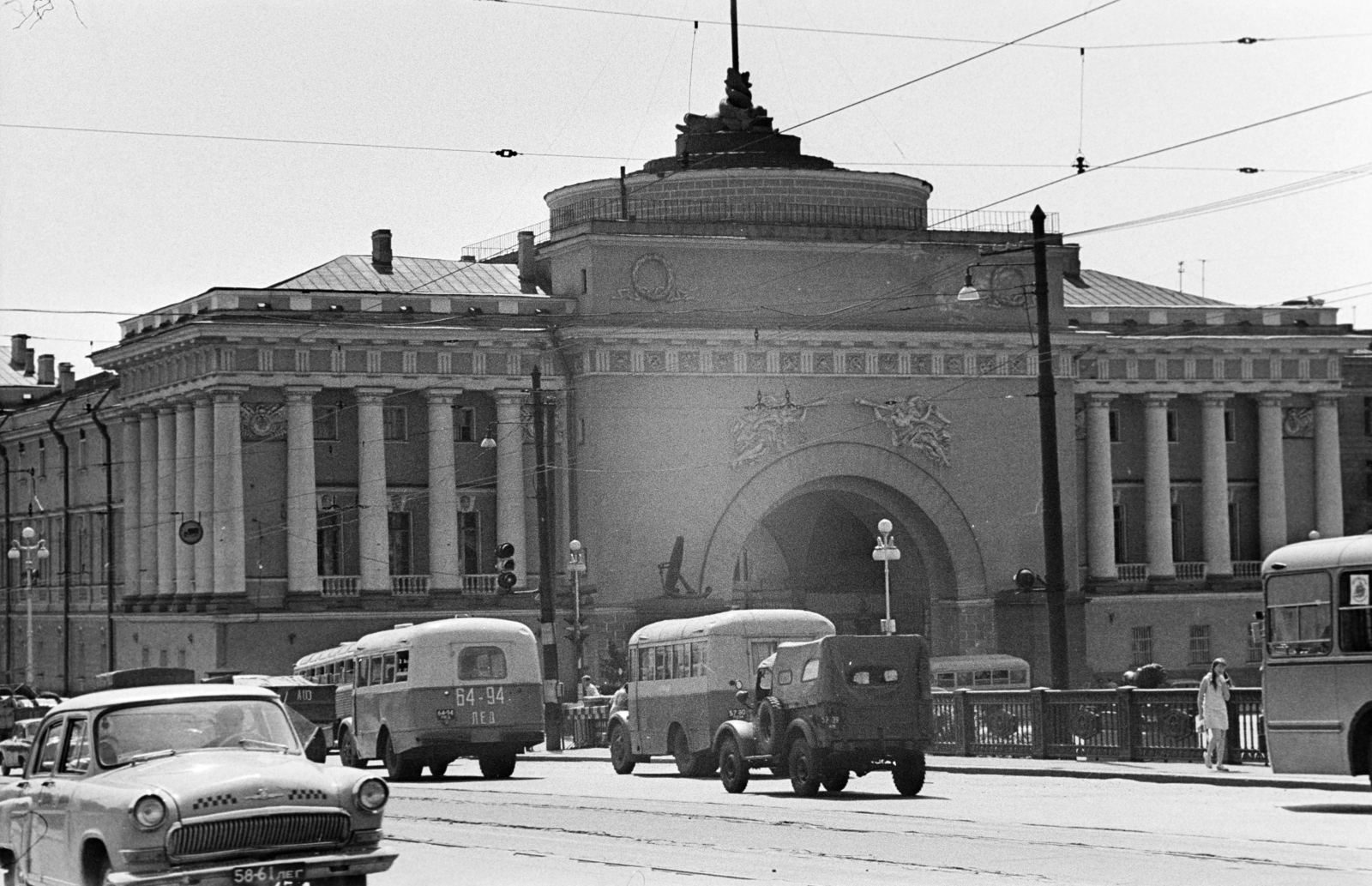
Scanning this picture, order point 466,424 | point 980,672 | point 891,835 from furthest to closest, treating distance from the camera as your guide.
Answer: point 466,424
point 980,672
point 891,835

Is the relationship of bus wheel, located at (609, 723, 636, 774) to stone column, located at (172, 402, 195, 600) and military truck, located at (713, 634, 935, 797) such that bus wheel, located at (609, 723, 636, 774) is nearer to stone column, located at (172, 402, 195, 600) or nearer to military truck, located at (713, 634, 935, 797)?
military truck, located at (713, 634, 935, 797)

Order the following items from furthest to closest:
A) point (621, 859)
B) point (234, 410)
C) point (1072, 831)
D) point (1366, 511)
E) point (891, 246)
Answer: point (1366, 511) → point (891, 246) → point (234, 410) → point (1072, 831) → point (621, 859)

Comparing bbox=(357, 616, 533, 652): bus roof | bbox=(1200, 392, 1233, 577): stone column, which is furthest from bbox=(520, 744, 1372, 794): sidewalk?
bbox=(1200, 392, 1233, 577): stone column

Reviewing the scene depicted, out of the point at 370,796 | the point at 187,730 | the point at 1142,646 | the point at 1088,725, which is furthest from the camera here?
the point at 1142,646

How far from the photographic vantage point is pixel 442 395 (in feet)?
233

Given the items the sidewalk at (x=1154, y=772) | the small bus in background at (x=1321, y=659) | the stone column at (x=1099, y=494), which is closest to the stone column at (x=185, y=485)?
the stone column at (x=1099, y=494)

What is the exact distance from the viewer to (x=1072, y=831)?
24031 millimetres

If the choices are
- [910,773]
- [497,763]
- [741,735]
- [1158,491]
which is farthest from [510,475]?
[910,773]

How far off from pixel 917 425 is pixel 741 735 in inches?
1625

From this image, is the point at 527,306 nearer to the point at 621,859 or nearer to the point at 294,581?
the point at 294,581

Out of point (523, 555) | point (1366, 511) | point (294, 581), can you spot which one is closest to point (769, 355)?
point (523, 555)

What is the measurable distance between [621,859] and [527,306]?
51.3 meters

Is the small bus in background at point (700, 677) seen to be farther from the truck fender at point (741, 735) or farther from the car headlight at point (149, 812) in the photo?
the car headlight at point (149, 812)

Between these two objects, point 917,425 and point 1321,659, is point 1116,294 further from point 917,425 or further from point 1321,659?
point 1321,659
